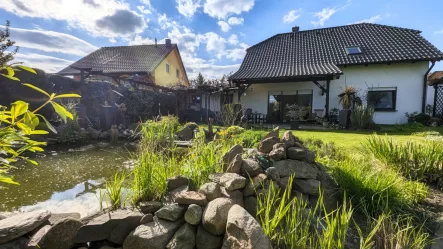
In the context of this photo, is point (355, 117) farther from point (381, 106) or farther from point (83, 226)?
point (83, 226)

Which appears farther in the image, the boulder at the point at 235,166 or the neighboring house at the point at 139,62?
the neighboring house at the point at 139,62

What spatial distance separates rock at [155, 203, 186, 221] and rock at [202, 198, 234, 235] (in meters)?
0.22

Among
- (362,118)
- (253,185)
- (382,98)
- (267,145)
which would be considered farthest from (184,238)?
(382,98)

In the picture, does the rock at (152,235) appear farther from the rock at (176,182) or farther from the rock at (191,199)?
the rock at (176,182)

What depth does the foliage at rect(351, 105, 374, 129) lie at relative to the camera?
7789 mm

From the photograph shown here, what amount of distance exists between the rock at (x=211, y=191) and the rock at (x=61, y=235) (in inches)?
39.7

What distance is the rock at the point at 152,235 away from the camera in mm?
1554

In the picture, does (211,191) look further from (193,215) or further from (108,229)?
(108,229)

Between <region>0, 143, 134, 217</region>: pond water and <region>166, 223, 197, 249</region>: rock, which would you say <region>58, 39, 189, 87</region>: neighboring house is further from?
<region>166, 223, 197, 249</region>: rock

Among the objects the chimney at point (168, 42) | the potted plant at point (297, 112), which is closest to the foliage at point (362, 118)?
the potted plant at point (297, 112)

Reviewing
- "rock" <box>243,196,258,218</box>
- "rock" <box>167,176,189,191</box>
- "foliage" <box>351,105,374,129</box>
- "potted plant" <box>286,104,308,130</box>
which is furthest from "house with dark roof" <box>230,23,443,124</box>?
"rock" <box>167,176,189,191</box>

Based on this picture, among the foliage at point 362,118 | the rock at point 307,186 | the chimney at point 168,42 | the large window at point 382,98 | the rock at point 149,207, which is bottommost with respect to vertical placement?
the rock at point 149,207

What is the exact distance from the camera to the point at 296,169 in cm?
231

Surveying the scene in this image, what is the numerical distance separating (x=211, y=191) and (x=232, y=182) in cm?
20
